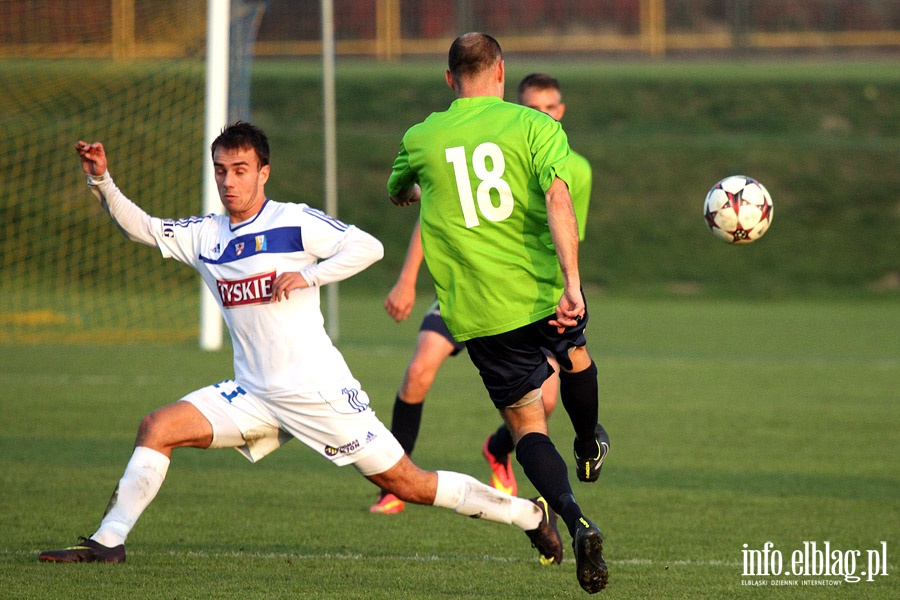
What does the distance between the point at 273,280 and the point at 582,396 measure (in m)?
1.31

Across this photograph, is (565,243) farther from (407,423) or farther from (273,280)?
(407,423)

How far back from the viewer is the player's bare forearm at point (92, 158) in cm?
481

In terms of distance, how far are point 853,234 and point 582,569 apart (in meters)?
20.0

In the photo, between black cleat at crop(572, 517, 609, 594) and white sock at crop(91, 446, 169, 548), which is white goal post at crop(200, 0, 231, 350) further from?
black cleat at crop(572, 517, 609, 594)

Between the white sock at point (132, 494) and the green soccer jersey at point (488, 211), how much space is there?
52.4 inches

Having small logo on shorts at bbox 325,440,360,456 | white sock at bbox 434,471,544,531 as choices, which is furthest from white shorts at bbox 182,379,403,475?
white sock at bbox 434,471,544,531

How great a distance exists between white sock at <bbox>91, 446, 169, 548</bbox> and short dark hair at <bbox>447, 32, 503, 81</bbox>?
1.97 metres

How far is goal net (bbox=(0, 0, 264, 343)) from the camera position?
59.3 feet

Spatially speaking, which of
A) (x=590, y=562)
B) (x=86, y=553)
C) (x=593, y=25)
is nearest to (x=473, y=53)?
(x=590, y=562)

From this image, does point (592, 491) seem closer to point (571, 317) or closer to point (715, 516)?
point (715, 516)

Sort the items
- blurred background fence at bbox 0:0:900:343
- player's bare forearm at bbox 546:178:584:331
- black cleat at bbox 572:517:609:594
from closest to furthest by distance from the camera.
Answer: black cleat at bbox 572:517:609:594 → player's bare forearm at bbox 546:178:584:331 → blurred background fence at bbox 0:0:900:343

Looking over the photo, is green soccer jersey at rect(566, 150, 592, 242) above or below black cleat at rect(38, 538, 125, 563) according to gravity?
above

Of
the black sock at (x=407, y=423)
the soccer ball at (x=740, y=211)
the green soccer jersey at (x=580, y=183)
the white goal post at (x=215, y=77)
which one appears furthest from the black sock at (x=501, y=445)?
the white goal post at (x=215, y=77)

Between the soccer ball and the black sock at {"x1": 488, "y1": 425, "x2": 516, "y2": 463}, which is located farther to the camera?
the black sock at {"x1": 488, "y1": 425, "x2": 516, "y2": 463}
